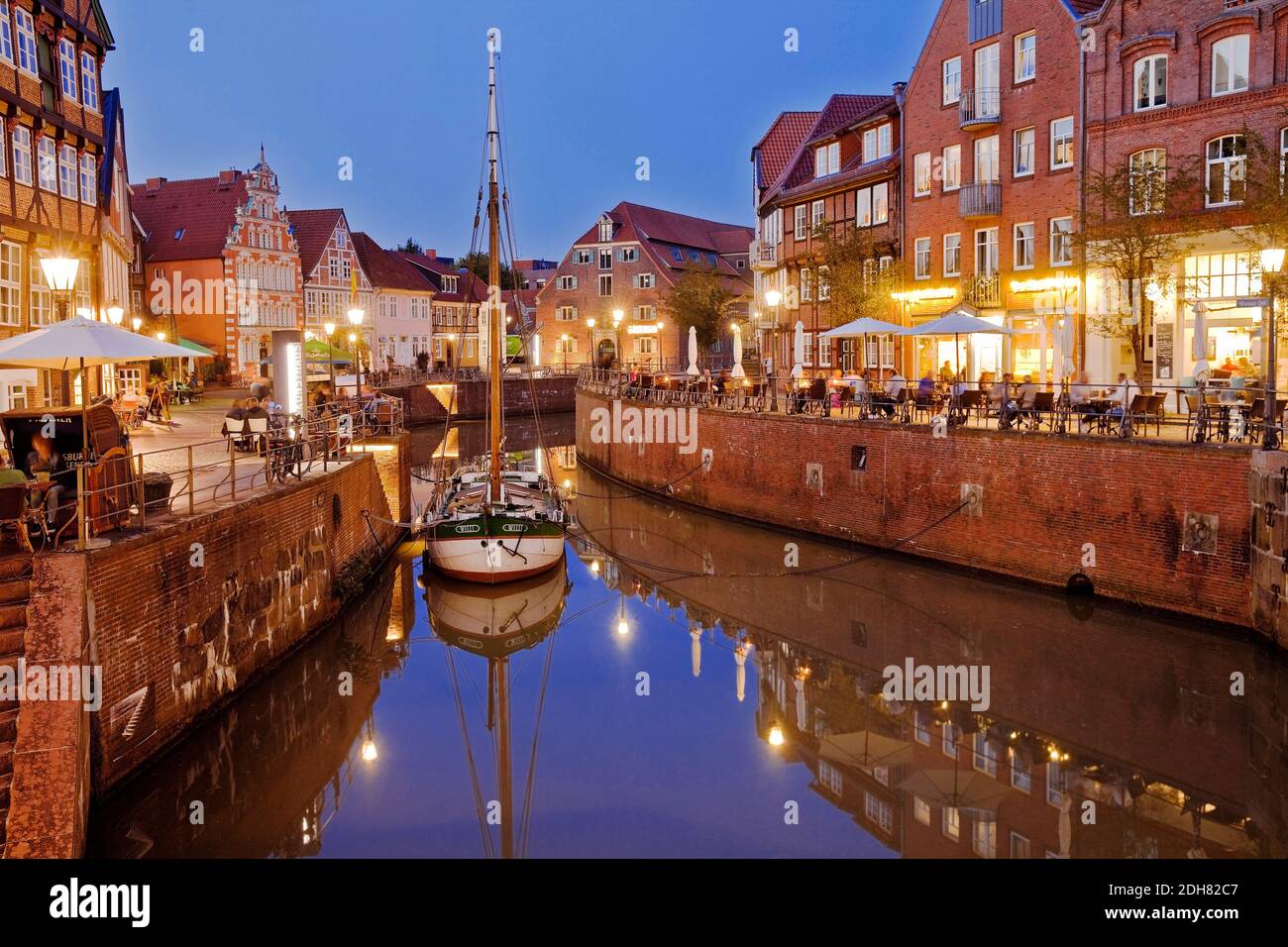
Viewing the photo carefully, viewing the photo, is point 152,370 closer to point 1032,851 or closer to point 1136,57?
point 1136,57

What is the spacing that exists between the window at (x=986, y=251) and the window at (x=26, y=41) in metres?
24.1

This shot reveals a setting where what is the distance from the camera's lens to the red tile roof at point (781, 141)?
163ft

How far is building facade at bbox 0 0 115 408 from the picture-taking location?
2311 centimetres

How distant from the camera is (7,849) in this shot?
29.5 feet

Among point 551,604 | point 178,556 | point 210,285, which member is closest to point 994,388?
point 551,604

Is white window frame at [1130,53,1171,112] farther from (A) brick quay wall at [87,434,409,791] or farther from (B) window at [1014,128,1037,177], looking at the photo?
(A) brick quay wall at [87,434,409,791]

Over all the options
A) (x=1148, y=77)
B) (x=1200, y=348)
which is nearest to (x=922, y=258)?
(x=1148, y=77)

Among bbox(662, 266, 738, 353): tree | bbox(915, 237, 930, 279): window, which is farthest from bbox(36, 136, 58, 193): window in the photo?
bbox(662, 266, 738, 353): tree

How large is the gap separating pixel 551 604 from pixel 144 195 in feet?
167

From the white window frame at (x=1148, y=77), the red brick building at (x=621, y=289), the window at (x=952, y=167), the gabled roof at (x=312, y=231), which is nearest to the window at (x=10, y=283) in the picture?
the window at (x=952, y=167)

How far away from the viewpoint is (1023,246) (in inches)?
1218

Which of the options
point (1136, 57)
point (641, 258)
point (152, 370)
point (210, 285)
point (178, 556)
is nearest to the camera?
point (178, 556)

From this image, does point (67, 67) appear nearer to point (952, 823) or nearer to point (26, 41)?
point (26, 41)

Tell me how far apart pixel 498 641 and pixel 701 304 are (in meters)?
44.2
